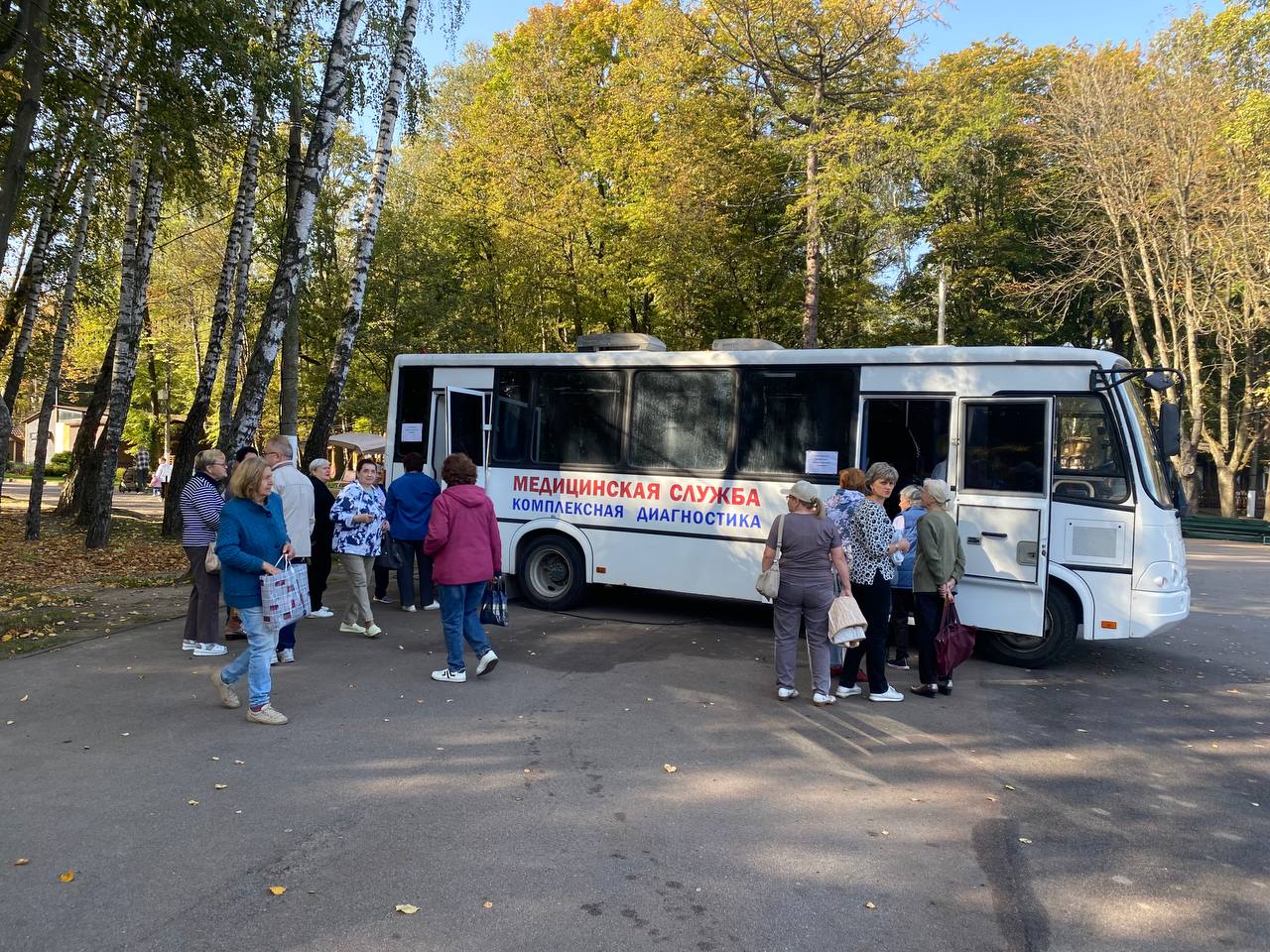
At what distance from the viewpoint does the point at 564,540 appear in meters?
10.4

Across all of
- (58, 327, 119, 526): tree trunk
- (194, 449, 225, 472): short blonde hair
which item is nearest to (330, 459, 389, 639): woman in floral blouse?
(194, 449, 225, 472): short blonde hair

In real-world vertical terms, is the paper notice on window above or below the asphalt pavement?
above

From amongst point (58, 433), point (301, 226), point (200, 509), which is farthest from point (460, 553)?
point (58, 433)

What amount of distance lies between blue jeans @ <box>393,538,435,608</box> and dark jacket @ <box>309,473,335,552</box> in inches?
A: 30.5

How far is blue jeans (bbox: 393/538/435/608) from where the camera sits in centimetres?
1003

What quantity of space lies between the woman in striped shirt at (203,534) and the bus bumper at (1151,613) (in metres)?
7.70

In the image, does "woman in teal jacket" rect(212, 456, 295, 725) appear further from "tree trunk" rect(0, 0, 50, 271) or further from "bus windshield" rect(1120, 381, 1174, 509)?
"bus windshield" rect(1120, 381, 1174, 509)

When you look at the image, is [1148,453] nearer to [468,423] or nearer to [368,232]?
[468,423]

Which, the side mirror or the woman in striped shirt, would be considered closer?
the woman in striped shirt

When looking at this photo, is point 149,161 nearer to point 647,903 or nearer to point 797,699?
point 797,699

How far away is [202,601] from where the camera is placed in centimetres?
744

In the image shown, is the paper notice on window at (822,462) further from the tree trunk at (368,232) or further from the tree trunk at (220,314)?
the tree trunk at (220,314)

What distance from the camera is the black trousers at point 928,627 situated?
6801mm

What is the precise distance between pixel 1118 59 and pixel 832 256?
11.0 metres
